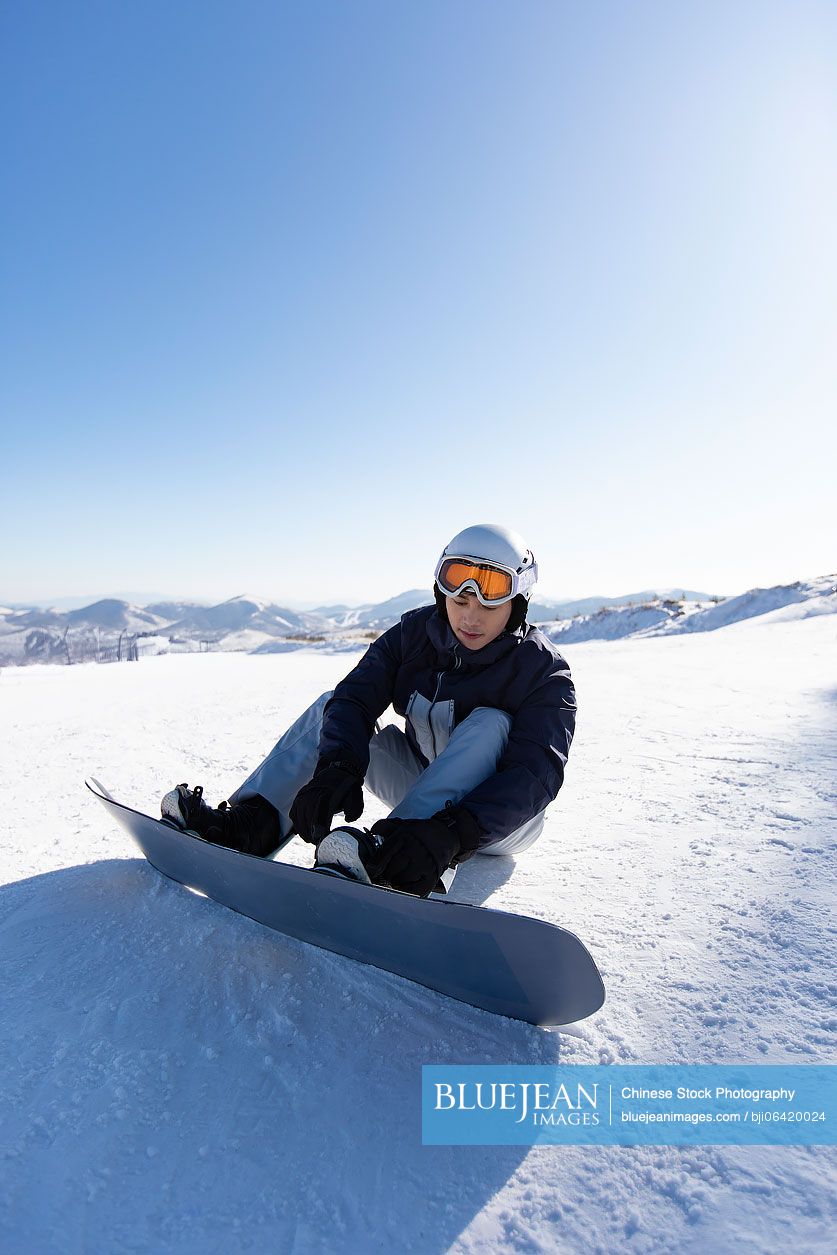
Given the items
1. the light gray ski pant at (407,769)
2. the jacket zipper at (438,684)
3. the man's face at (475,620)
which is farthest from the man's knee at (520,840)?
the man's face at (475,620)

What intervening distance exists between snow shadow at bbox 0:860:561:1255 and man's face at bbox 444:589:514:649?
1.12 metres

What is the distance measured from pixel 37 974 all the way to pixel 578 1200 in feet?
4.52

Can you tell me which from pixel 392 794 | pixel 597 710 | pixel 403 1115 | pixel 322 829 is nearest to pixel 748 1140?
pixel 403 1115

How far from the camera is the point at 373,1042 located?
1.34 meters

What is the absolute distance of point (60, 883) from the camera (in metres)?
2.10

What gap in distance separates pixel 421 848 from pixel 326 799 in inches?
15.7

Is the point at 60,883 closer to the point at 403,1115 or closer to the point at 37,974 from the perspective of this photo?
the point at 37,974

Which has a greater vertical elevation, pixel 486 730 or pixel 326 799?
pixel 486 730

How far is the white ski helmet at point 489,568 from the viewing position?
2238 mm

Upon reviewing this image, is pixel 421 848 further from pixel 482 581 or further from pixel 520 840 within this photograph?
pixel 482 581

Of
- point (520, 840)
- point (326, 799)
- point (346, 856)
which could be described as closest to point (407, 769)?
point (520, 840)

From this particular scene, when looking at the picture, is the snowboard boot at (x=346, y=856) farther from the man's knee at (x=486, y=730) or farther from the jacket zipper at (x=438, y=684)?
the jacket zipper at (x=438, y=684)

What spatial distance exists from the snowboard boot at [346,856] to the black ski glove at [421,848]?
2 centimetres

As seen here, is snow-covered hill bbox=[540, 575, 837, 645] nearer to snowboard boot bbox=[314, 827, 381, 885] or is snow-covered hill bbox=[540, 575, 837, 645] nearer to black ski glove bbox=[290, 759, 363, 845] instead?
black ski glove bbox=[290, 759, 363, 845]
